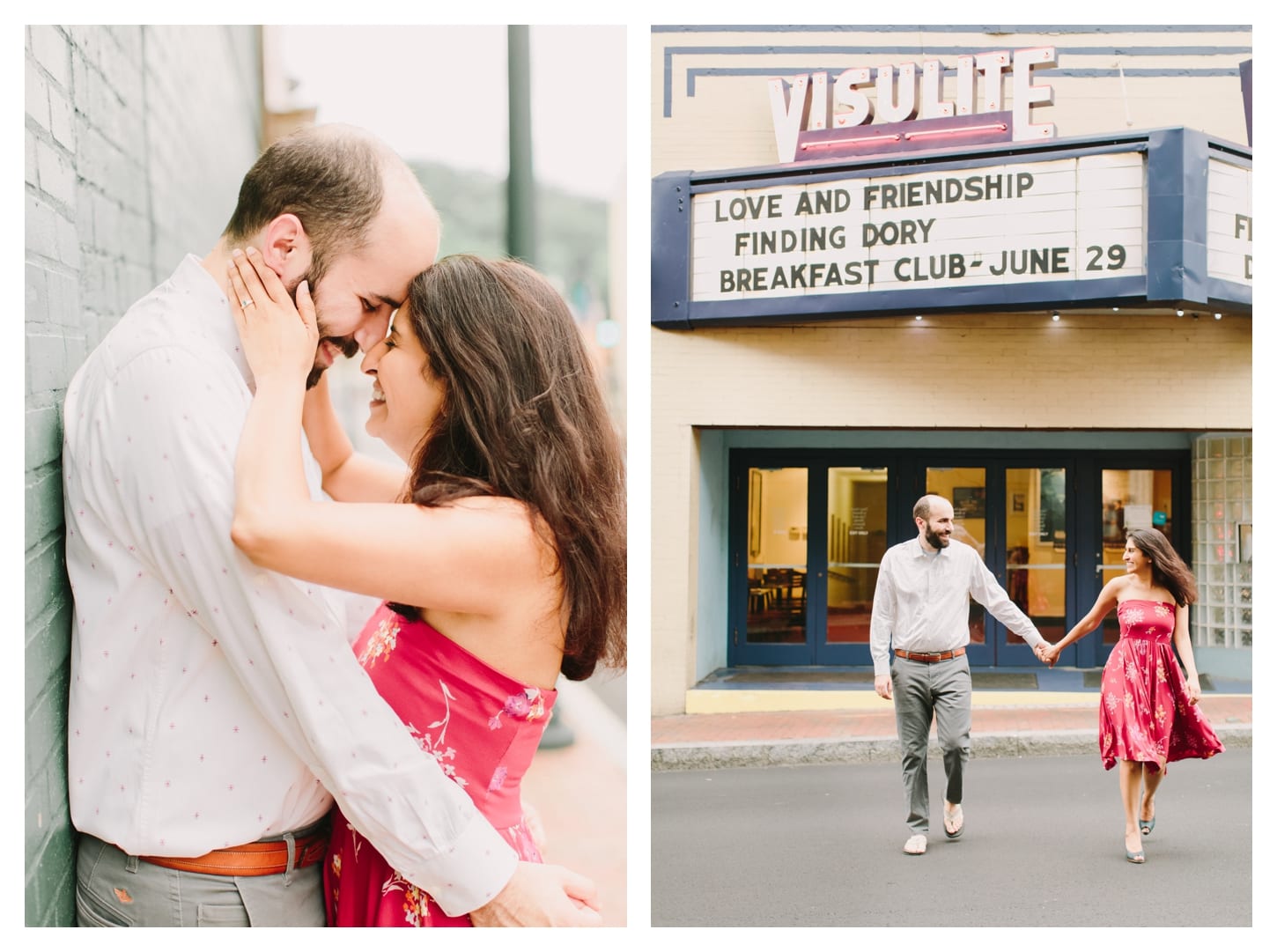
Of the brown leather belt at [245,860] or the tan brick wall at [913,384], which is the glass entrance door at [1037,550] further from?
the brown leather belt at [245,860]

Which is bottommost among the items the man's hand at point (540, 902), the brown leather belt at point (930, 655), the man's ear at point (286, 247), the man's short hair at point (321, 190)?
the man's hand at point (540, 902)

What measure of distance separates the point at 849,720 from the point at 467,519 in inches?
101

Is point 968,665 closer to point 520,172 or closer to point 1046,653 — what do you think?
point 1046,653

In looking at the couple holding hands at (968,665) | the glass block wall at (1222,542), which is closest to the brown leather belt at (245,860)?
the couple holding hands at (968,665)

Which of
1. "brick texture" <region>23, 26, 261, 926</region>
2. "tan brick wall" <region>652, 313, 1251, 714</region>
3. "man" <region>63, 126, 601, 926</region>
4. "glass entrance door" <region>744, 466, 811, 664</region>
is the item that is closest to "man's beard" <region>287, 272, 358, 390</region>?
"man" <region>63, 126, 601, 926</region>

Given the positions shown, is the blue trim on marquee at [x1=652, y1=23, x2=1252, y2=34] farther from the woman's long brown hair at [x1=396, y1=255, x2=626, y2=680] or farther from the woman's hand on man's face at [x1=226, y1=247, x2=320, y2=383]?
the woman's hand on man's face at [x1=226, y1=247, x2=320, y2=383]

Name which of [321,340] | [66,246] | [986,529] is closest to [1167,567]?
[986,529]

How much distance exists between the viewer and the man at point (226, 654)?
1.89 meters

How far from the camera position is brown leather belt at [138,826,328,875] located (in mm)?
2025

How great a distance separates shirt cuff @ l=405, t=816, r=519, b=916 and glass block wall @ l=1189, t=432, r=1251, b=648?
3044 mm

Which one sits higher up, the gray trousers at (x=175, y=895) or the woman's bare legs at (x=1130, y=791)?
the gray trousers at (x=175, y=895)

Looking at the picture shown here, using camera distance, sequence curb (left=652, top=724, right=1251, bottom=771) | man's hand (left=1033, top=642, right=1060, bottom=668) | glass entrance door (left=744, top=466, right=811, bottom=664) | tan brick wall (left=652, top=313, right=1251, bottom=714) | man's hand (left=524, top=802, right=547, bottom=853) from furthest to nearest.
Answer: glass entrance door (left=744, top=466, right=811, bottom=664)
tan brick wall (left=652, top=313, right=1251, bottom=714)
curb (left=652, top=724, right=1251, bottom=771)
man's hand (left=1033, top=642, right=1060, bottom=668)
man's hand (left=524, top=802, right=547, bottom=853)

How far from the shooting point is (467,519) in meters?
1.91
